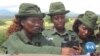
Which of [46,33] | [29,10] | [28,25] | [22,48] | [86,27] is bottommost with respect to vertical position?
[46,33]

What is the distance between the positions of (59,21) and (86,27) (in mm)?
410

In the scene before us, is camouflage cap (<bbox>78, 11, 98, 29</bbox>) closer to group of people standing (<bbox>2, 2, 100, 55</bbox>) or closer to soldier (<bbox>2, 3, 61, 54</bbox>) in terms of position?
group of people standing (<bbox>2, 2, 100, 55</bbox>)

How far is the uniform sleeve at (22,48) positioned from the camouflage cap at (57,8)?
1.46 meters

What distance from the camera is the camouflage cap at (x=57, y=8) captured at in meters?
6.15

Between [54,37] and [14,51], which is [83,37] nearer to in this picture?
[54,37]

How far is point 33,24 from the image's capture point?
16.0ft

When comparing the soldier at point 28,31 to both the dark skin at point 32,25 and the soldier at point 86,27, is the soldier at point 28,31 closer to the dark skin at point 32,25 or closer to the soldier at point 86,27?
the dark skin at point 32,25

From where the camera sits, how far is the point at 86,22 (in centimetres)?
588

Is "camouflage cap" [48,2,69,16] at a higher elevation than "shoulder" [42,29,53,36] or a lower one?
higher

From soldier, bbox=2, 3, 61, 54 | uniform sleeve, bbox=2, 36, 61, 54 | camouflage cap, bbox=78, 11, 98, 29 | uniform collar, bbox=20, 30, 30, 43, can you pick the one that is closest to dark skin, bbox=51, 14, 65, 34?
camouflage cap, bbox=78, 11, 98, 29

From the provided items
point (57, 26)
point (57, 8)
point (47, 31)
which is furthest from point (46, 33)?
point (57, 8)

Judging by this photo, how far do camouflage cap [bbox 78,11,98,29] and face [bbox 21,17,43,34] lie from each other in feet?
3.75

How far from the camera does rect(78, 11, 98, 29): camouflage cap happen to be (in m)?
5.85

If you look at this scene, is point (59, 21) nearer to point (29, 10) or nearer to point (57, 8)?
point (57, 8)
